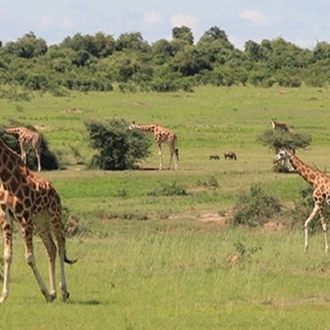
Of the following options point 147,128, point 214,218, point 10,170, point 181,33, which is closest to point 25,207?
point 10,170

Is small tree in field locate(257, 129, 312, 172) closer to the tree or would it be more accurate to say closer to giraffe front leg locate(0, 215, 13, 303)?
giraffe front leg locate(0, 215, 13, 303)

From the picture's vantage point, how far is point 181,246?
1748 centimetres

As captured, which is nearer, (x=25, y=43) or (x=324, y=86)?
(x=324, y=86)

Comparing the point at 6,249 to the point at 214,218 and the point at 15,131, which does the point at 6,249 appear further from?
the point at 15,131

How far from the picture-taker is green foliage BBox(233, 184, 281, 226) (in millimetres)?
22641

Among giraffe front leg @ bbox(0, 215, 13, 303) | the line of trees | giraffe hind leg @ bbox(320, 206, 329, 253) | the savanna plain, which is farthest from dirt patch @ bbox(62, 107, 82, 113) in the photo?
giraffe front leg @ bbox(0, 215, 13, 303)

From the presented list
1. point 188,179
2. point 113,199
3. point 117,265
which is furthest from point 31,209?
point 188,179

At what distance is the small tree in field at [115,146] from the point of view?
31.2m

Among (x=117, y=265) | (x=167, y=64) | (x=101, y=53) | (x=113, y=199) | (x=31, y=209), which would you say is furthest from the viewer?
(x=101, y=53)

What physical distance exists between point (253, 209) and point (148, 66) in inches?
1984

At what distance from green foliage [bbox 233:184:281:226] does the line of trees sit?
32994 mm

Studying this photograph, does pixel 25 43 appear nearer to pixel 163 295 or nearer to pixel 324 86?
pixel 324 86

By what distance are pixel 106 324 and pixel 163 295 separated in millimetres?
2204

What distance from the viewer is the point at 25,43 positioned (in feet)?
323
